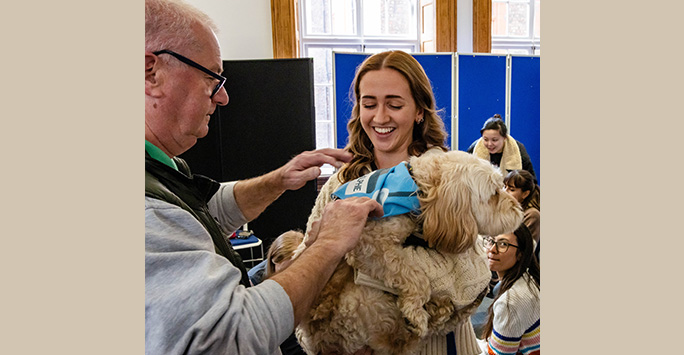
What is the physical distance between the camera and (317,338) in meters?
1.52

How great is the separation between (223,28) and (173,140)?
6.37 meters

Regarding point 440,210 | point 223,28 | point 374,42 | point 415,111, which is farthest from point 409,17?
point 440,210

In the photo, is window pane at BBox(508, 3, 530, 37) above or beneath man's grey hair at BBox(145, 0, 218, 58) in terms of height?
above

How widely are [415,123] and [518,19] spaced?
8156 mm

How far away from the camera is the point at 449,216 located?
4.89 ft

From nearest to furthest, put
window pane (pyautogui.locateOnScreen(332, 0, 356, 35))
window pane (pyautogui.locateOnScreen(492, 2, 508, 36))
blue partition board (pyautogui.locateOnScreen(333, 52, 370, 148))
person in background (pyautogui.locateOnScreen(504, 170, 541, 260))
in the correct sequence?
person in background (pyautogui.locateOnScreen(504, 170, 541, 260)), blue partition board (pyautogui.locateOnScreen(333, 52, 370, 148)), window pane (pyautogui.locateOnScreen(332, 0, 356, 35)), window pane (pyautogui.locateOnScreen(492, 2, 508, 36))

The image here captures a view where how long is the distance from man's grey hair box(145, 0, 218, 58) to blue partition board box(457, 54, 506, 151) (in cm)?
685

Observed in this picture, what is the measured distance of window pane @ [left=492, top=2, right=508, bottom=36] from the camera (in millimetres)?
8812

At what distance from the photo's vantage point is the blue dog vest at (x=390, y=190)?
58.6 inches

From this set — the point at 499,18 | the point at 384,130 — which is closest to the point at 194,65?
the point at 384,130

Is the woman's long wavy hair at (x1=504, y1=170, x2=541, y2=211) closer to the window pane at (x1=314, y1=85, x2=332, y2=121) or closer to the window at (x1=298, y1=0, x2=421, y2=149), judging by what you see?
the window at (x1=298, y1=0, x2=421, y2=149)

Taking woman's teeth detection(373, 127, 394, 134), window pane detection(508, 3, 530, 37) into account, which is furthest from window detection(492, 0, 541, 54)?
woman's teeth detection(373, 127, 394, 134)

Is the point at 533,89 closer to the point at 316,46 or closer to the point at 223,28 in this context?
the point at 316,46

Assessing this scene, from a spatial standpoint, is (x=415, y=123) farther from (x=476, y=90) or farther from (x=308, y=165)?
(x=476, y=90)
